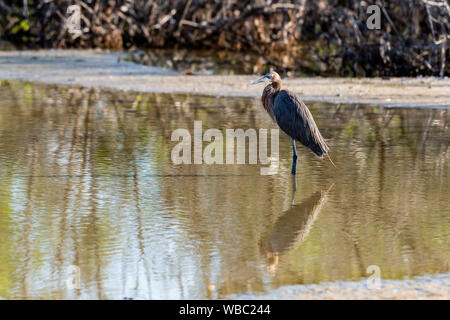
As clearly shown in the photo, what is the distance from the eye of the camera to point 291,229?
22.3ft

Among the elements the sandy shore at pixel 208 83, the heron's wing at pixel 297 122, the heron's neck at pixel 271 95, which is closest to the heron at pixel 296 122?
the heron's wing at pixel 297 122

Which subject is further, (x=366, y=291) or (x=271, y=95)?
(x=271, y=95)

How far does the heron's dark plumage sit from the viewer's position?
8586 mm

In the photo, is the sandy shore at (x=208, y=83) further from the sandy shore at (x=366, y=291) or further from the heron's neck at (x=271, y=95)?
the sandy shore at (x=366, y=291)

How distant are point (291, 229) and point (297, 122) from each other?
6.71ft

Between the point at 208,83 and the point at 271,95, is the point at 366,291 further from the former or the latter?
the point at 208,83

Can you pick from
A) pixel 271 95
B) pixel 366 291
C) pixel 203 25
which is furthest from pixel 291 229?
pixel 203 25

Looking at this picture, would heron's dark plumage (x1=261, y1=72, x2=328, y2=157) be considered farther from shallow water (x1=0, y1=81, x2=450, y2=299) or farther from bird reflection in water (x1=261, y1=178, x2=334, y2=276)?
bird reflection in water (x1=261, y1=178, x2=334, y2=276)

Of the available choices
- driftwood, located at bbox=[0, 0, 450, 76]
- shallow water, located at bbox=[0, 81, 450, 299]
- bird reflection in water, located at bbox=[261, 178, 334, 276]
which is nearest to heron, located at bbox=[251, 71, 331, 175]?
shallow water, located at bbox=[0, 81, 450, 299]

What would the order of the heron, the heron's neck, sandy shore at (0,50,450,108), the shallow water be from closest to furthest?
the shallow water, the heron, the heron's neck, sandy shore at (0,50,450,108)

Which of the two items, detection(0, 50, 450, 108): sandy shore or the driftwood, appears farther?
the driftwood

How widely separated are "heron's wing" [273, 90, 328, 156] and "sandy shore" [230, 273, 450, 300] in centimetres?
322

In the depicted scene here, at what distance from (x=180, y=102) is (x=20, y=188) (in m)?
6.36
